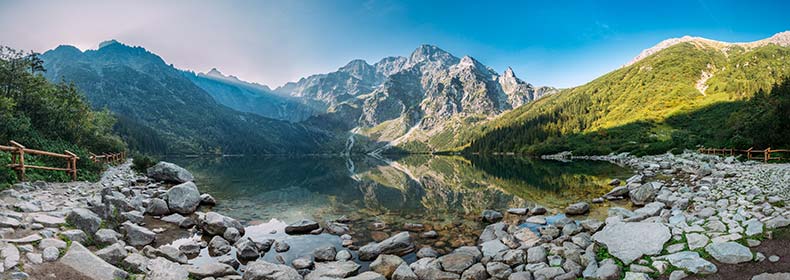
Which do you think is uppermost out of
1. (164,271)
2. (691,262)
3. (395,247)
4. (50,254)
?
(50,254)

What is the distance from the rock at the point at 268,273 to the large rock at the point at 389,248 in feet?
12.3

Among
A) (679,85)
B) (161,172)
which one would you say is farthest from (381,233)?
(679,85)

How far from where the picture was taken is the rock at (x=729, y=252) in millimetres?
8484

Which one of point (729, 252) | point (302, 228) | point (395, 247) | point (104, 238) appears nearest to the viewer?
point (729, 252)

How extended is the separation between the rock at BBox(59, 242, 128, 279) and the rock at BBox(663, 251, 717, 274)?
15013mm

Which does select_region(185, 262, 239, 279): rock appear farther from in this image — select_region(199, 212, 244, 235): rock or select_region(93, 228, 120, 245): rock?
select_region(199, 212, 244, 235): rock


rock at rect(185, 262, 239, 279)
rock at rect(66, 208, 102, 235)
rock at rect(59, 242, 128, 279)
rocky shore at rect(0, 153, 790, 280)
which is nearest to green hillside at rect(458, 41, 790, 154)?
rocky shore at rect(0, 153, 790, 280)

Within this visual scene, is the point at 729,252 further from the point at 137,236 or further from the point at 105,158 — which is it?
the point at 105,158

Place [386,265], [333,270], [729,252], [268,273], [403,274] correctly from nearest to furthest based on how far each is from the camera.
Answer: [729,252]
[268,273]
[403,274]
[333,270]
[386,265]

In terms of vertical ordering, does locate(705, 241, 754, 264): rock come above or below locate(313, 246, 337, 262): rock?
above

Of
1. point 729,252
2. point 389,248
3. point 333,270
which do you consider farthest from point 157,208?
point 729,252

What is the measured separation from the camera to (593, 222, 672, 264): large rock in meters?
10.2

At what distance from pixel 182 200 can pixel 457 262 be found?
61.4 ft

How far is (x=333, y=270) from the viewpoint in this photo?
12.0 metres
